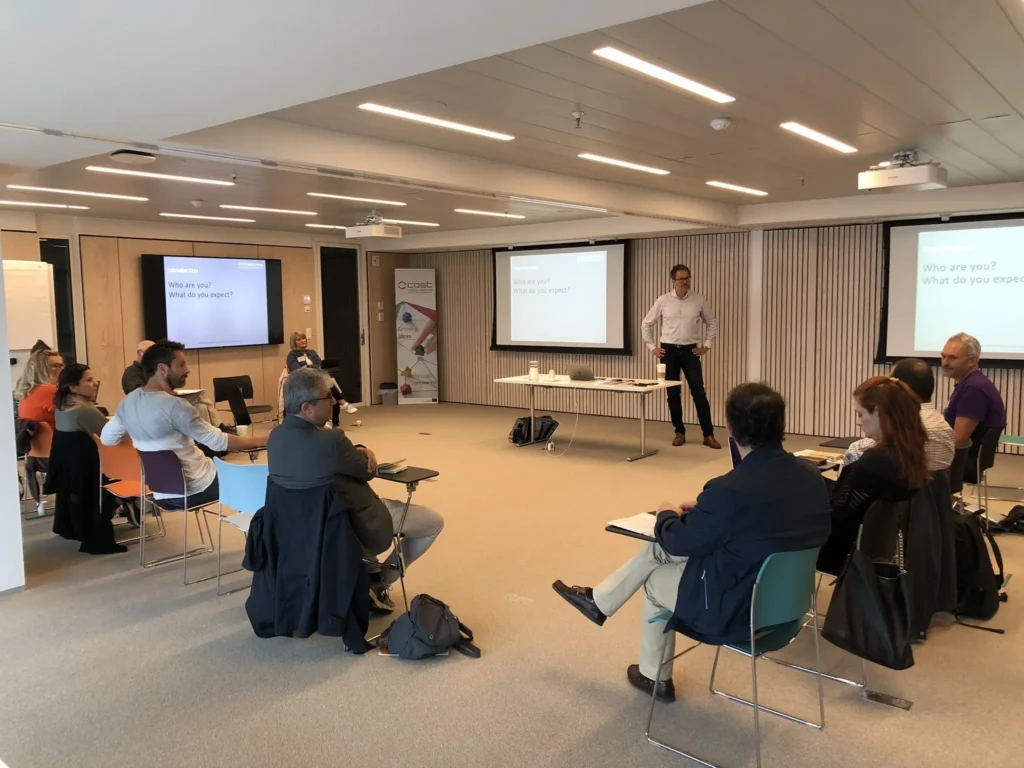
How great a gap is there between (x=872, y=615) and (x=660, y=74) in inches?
97.4

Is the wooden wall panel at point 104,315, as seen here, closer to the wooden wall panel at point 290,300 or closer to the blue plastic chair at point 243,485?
the wooden wall panel at point 290,300

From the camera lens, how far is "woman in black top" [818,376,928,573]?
9.46 feet

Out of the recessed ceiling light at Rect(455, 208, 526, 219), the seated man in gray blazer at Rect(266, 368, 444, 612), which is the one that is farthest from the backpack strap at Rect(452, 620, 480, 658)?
the recessed ceiling light at Rect(455, 208, 526, 219)

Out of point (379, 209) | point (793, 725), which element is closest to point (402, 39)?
point (793, 725)

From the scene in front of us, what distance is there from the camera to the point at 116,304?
9195 mm

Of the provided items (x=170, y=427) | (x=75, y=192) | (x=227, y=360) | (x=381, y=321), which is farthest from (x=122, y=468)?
(x=381, y=321)

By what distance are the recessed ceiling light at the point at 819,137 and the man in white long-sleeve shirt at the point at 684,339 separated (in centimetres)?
279

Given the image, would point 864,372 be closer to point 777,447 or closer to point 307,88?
point 777,447

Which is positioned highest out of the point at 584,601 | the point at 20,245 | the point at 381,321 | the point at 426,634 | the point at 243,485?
the point at 20,245

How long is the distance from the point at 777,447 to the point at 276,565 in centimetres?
212

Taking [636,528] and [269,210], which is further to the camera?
[269,210]

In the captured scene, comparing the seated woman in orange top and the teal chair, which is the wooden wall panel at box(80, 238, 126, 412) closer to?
the seated woman in orange top

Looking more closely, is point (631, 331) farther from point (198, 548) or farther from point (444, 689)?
point (444, 689)

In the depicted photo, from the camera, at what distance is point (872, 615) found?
267cm
